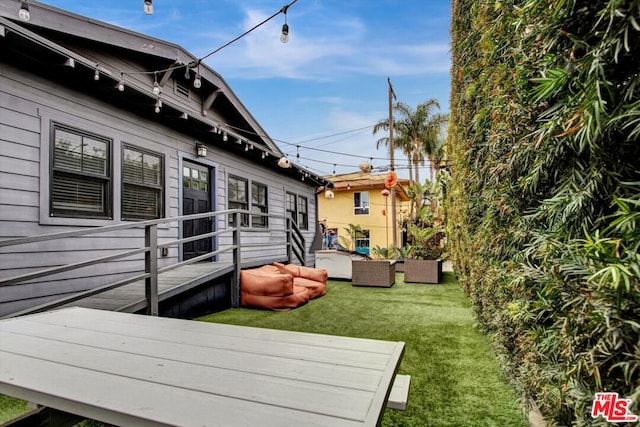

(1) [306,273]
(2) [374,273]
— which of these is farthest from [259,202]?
(2) [374,273]

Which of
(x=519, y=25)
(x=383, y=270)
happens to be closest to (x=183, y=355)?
(x=519, y=25)

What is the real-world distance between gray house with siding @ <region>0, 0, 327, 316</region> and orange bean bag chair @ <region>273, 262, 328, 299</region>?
147 centimetres

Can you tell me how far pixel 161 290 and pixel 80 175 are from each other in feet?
5.50

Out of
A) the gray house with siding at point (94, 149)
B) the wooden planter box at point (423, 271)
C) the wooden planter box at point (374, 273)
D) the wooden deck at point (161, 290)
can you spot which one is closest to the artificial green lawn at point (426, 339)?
the wooden planter box at point (374, 273)

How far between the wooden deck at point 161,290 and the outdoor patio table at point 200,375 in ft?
5.81

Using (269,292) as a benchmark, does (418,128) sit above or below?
above

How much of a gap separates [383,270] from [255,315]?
310 centimetres

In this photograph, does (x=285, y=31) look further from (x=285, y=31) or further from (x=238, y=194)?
(x=238, y=194)

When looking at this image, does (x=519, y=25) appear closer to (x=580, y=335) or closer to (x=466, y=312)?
(x=580, y=335)

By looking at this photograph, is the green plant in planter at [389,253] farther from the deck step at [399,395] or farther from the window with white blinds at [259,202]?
the deck step at [399,395]

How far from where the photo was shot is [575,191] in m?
1.09

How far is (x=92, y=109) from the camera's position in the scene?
4.09m

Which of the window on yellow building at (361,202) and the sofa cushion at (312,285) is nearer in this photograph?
the sofa cushion at (312,285)

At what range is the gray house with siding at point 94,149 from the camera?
10.8 feet
